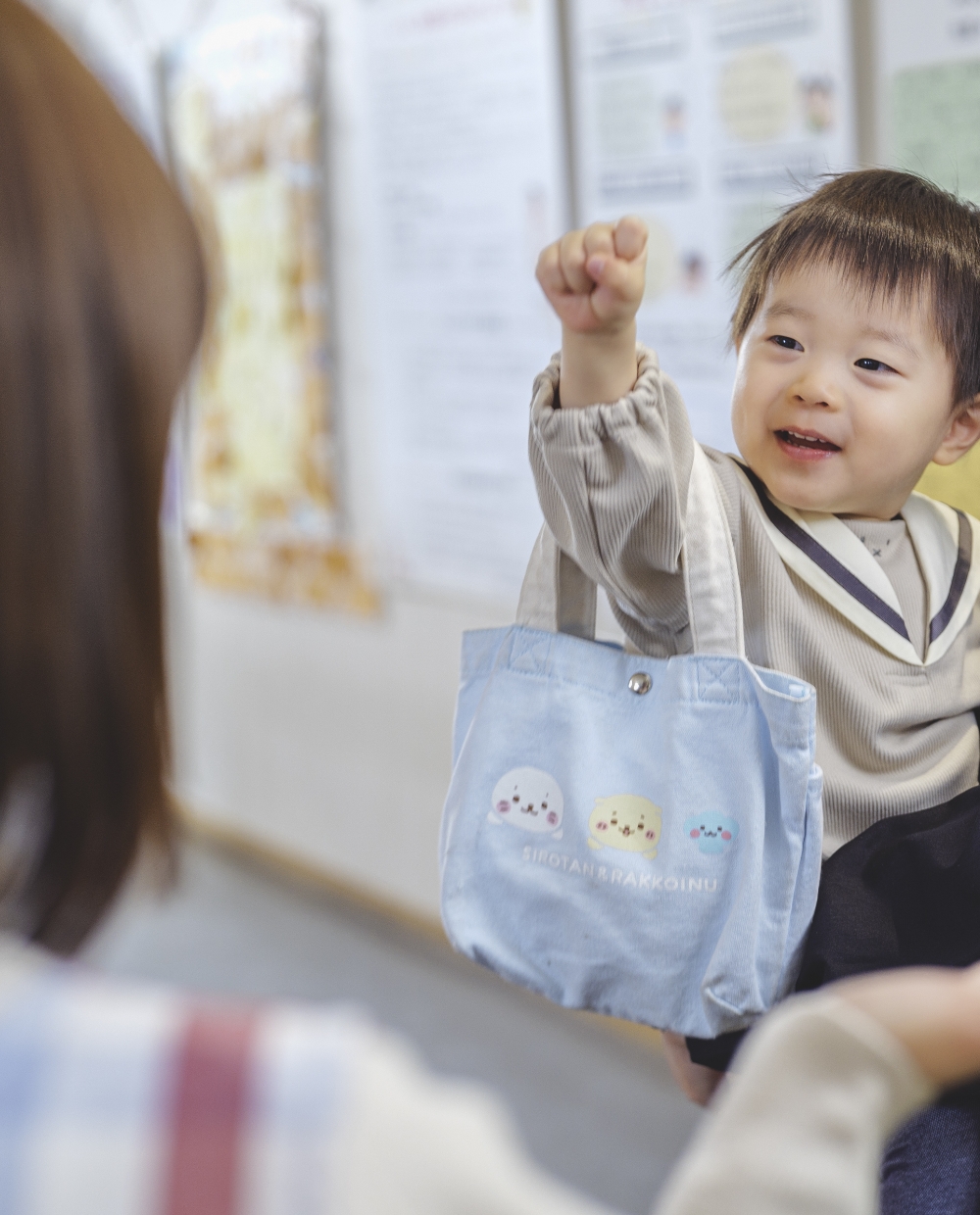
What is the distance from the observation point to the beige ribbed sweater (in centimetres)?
66

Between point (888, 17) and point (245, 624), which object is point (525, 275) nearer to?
point (888, 17)

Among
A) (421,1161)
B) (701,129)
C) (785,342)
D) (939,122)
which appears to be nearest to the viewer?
(421,1161)

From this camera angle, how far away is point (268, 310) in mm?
2811

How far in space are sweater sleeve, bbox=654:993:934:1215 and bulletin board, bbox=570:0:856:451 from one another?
1.39m

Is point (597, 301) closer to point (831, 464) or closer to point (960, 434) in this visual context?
point (831, 464)

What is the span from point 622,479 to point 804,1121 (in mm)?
364

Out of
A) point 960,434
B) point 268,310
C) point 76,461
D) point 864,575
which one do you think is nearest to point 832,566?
point 864,575

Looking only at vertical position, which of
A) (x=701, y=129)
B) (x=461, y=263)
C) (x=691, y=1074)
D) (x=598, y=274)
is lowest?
(x=691, y=1074)

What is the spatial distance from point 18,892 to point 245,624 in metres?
2.72

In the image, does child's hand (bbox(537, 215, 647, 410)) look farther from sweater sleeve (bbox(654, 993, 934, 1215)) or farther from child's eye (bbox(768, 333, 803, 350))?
sweater sleeve (bbox(654, 993, 934, 1215))

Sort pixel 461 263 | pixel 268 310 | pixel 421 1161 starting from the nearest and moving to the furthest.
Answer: pixel 421 1161
pixel 461 263
pixel 268 310

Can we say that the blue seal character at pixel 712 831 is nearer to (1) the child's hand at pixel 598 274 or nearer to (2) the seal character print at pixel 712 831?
(2) the seal character print at pixel 712 831

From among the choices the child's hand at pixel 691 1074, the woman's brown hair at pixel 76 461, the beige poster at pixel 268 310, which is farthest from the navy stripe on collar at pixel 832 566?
the beige poster at pixel 268 310

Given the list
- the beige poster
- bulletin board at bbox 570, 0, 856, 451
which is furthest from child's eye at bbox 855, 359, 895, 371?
the beige poster
